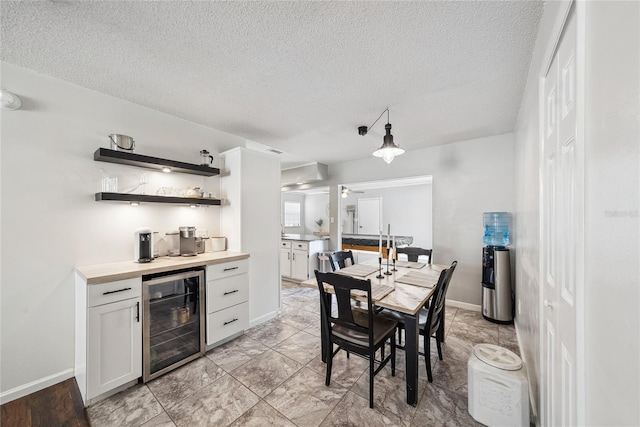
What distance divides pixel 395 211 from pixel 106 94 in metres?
7.08

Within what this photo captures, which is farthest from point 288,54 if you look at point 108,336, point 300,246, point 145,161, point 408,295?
point 300,246

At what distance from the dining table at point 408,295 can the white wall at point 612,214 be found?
0.94m

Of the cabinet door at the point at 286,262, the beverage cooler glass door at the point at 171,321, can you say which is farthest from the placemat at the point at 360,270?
the cabinet door at the point at 286,262

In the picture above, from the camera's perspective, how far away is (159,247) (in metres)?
2.71

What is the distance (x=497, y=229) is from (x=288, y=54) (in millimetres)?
3427

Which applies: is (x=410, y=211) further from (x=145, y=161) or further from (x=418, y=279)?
(x=145, y=161)

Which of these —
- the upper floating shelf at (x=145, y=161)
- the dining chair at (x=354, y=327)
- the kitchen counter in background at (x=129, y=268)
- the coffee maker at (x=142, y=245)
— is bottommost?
the dining chair at (x=354, y=327)

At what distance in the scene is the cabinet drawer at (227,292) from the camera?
253cm

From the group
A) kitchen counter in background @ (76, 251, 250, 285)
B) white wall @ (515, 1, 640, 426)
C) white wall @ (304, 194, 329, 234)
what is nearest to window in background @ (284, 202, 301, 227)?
white wall @ (304, 194, 329, 234)

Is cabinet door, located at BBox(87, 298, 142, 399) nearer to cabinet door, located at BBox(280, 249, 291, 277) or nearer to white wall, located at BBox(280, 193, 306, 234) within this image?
cabinet door, located at BBox(280, 249, 291, 277)

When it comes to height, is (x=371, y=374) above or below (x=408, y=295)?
below

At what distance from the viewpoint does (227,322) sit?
265 centimetres

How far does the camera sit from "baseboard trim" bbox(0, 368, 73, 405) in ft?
6.01

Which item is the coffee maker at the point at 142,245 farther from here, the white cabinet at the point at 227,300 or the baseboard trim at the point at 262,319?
the baseboard trim at the point at 262,319
